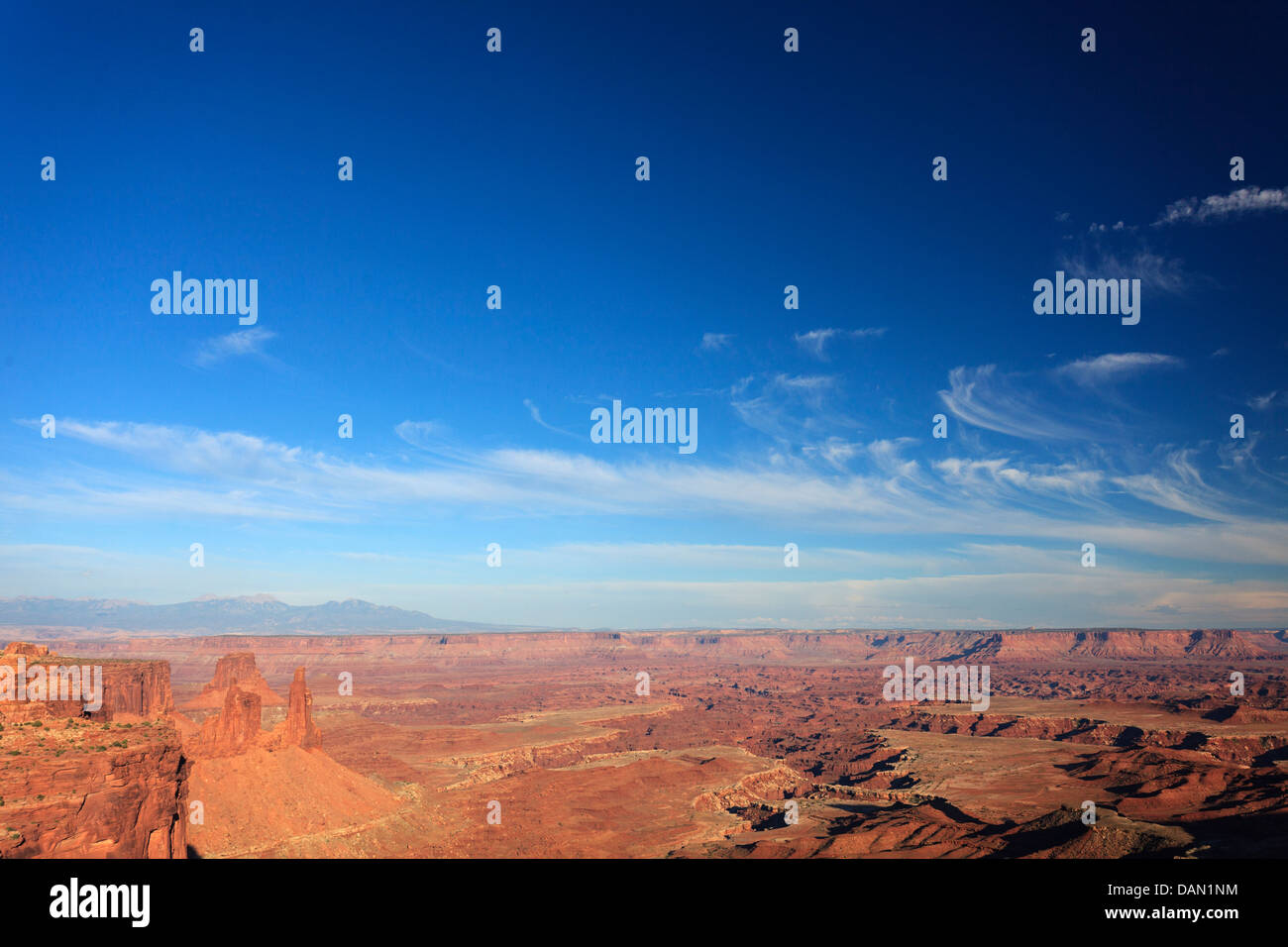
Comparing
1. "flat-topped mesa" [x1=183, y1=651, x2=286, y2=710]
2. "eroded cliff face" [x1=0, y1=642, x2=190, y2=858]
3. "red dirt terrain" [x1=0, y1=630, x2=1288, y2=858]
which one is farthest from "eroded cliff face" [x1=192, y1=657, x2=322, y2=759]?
"flat-topped mesa" [x1=183, y1=651, x2=286, y2=710]

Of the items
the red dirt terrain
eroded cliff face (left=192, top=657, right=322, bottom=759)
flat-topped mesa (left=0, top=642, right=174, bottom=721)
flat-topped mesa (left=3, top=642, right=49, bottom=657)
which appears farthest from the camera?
eroded cliff face (left=192, top=657, right=322, bottom=759)

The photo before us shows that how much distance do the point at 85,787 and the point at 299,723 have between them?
116 ft

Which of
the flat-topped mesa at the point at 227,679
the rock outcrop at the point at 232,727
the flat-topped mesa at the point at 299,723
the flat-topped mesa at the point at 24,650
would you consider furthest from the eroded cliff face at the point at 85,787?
the flat-topped mesa at the point at 227,679

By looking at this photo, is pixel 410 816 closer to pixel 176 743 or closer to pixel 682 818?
pixel 682 818

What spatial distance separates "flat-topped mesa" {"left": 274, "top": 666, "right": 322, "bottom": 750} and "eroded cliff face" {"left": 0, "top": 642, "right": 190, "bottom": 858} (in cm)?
2478

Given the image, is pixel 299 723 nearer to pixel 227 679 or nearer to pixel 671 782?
pixel 671 782

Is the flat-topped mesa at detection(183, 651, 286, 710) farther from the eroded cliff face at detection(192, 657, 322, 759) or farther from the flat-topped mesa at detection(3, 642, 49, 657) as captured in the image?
the flat-topped mesa at detection(3, 642, 49, 657)

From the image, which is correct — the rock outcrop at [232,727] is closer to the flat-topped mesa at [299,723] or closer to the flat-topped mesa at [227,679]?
the flat-topped mesa at [299,723]

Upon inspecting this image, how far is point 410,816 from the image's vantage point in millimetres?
56156

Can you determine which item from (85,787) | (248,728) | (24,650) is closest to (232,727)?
(248,728)

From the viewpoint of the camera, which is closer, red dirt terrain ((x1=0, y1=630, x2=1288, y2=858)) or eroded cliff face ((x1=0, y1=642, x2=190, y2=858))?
eroded cliff face ((x1=0, y1=642, x2=190, y2=858))

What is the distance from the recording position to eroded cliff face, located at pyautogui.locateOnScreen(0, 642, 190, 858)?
21797 mm

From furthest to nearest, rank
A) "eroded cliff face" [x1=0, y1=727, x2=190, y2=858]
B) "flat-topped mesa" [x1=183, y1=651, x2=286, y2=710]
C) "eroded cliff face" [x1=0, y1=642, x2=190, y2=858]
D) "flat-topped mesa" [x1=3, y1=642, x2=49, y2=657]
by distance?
1. "flat-topped mesa" [x1=183, y1=651, x2=286, y2=710]
2. "flat-topped mesa" [x1=3, y1=642, x2=49, y2=657]
3. "eroded cliff face" [x1=0, y1=642, x2=190, y2=858]
4. "eroded cliff face" [x1=0, y1=727, x2=190, y2=858]
